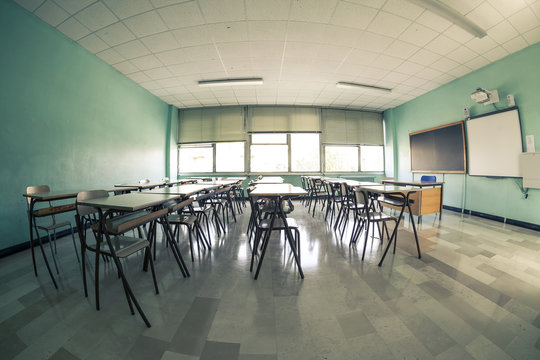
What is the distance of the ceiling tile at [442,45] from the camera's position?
3.01m

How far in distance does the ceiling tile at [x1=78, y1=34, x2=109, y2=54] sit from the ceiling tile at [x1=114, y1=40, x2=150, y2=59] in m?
0.20

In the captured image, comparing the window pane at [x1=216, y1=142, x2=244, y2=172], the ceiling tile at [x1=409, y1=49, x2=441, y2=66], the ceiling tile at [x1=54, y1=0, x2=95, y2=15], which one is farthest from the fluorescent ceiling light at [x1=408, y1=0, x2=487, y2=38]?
the window pane at [x1=216, y1=142, x2=244, y2=172]

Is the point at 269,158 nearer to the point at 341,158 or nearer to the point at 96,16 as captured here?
the point at 341,158

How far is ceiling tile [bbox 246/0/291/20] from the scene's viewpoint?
2420 mm

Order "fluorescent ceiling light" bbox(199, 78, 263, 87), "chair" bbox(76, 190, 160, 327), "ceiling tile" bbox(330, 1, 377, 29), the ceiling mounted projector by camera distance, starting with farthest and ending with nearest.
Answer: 1. "fluorescent ceiling light" bbox(199, 78, 263, 87)
2. the ceiling mounted projector
3. "ceiling tile" bbox(330, 1, 377, 29)
4. "chair" bbox(76, 190, 160, 327)

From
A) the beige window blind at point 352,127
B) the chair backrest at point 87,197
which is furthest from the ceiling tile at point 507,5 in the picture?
the chair backrest at point 87,197

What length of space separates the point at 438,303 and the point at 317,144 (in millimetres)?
5524

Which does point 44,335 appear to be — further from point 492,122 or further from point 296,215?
point 492,122

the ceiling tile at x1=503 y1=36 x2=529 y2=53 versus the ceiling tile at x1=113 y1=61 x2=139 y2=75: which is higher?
the ceiling tile at x1=113 y1=61 x2=139 y2=75

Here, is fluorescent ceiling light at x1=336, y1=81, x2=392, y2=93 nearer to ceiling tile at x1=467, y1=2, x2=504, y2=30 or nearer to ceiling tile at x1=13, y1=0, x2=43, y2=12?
ceiling tile at x1=467, y1=2, x2=504, y2=30

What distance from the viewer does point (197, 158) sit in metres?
6.34

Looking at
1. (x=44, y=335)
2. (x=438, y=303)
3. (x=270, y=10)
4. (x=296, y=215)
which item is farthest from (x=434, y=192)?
(x=44, y=335)

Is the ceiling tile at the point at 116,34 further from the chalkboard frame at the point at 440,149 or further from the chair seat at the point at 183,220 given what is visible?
the chalkboard frame at the point at 440,149

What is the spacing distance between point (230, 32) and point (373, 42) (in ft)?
8.33
